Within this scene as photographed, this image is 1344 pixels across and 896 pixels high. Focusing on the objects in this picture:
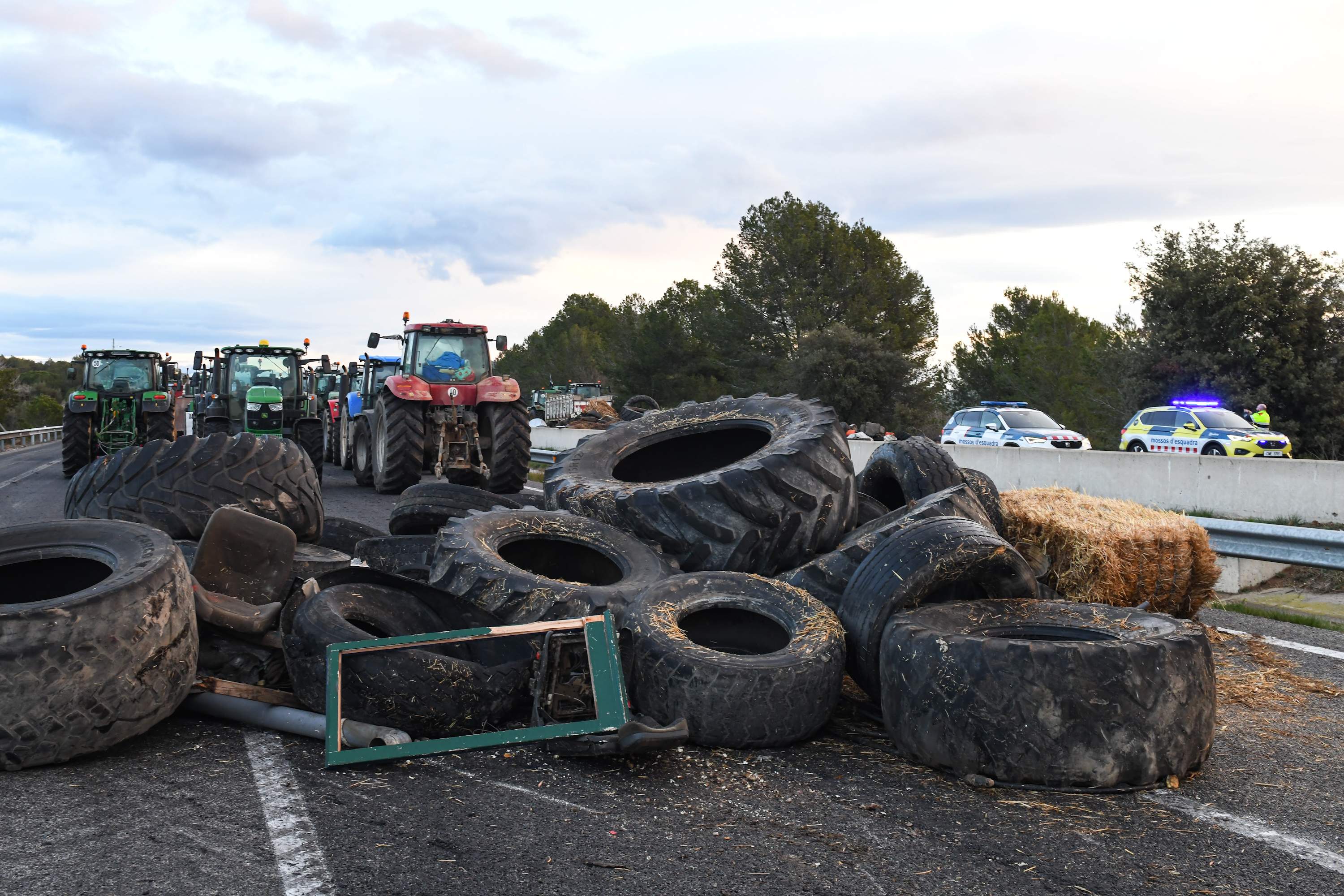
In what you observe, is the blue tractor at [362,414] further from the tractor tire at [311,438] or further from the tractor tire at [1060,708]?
the tractor tire at [1060,708]

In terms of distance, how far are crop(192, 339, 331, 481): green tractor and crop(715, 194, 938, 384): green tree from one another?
41.9 metres

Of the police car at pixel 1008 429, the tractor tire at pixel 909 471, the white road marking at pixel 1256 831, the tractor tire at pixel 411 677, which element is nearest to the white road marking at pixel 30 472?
the tractor tire at pixel 909 471

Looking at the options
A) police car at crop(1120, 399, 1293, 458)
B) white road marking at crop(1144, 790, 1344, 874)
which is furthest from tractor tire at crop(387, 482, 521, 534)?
police car at crop(1120, 399, 1293, 458)

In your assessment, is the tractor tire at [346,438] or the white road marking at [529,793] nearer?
Result: the white road marking at [529,793]

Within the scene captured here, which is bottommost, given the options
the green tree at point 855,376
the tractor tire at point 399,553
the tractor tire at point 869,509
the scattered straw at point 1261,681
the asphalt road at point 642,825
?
the scattered straw at point 1261,681

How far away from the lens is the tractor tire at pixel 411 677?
A: 425 cm

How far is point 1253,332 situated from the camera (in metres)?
34.0

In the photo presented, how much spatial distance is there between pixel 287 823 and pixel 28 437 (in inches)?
2122

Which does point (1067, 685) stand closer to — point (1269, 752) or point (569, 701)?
point (1269, 752)

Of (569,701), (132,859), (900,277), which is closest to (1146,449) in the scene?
Result: (569,701)

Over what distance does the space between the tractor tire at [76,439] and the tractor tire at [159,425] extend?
1119 millimetres

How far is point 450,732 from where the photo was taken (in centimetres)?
430

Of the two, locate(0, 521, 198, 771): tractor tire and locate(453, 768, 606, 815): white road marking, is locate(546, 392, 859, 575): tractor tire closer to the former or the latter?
locate(453, 768, 606, 815): white road marking

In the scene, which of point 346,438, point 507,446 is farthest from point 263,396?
point 507,446
